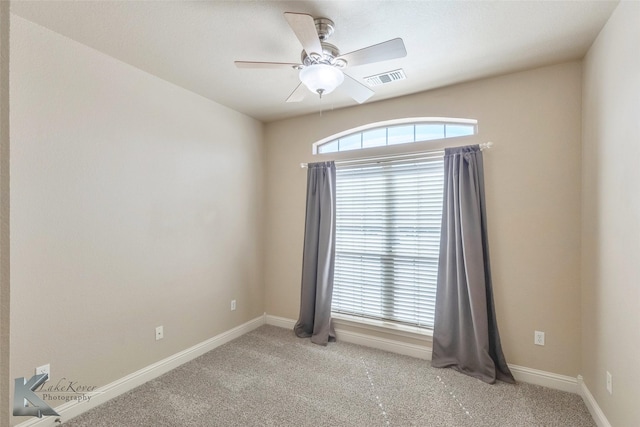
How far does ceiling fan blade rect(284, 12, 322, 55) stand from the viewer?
1.40 metres

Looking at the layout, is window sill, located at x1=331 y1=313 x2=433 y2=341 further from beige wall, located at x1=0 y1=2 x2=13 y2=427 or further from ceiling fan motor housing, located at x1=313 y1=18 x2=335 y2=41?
beige wall, located at x1=0 y1=2 x2=13 y2=427

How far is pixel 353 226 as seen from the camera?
337cm

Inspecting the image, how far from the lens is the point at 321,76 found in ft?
5.85

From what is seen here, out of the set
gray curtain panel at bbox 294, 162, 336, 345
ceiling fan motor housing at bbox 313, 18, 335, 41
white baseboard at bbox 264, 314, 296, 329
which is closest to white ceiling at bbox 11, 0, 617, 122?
ceiling fan motor housing at bbox 313, 18, 335, 41

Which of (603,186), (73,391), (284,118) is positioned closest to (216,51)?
(284,118)

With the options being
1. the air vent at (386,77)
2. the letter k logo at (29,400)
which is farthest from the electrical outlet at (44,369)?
the air vent at (386,77)

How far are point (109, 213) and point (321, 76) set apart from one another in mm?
1888

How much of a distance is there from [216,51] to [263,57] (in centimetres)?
34

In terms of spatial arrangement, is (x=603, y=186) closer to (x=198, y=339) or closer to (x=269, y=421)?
(x=269, y=421)

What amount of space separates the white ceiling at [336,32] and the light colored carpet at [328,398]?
8.48ft

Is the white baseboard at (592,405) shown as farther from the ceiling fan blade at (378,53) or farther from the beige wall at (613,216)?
the ceiling fan blade at (378,53)

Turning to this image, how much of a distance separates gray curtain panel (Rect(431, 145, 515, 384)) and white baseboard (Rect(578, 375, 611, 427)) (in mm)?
449

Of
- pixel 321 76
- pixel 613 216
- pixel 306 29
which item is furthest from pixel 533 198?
pixel 306 29

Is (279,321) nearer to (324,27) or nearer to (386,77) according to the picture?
(386,77)
